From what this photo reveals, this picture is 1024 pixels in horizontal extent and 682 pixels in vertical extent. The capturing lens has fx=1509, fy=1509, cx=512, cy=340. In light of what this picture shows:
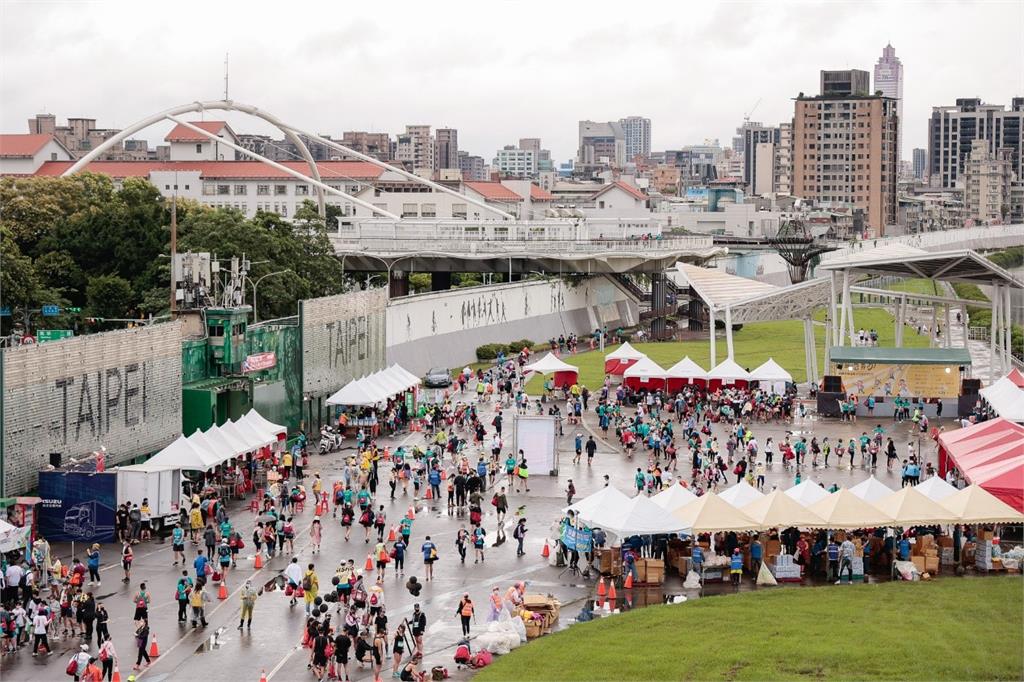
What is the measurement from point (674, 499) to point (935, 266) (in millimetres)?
31570

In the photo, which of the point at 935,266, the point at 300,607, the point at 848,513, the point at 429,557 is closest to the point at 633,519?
the point at 429,557

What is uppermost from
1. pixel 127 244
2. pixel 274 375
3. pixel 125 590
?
pixel 127 244

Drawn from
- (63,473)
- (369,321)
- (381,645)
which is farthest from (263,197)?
(381,645)

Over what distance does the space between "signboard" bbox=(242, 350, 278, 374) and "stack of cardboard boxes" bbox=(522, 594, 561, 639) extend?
64.3 ft

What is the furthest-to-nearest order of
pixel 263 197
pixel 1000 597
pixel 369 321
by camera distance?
1. pixel 263 197
2. pixel 369 321
3. pixel 1000 597

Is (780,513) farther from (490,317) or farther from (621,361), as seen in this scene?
(490,317)

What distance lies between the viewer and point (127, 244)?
75125 mm

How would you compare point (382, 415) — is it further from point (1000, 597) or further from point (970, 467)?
point (1000, 597)

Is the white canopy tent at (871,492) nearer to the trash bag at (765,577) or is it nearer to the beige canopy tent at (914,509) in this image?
the beige canopy tent at (914,509)

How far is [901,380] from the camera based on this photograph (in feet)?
184

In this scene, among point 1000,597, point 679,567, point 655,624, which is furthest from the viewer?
point 679,567

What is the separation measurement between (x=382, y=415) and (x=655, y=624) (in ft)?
84.5

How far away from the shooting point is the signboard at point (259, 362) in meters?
45.0

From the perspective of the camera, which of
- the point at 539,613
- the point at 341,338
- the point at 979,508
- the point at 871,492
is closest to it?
the point at 539,613
